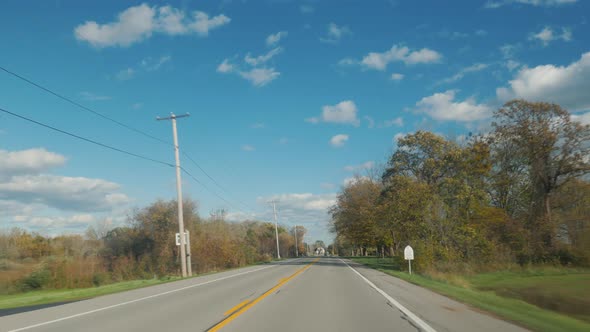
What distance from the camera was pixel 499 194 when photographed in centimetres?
4703

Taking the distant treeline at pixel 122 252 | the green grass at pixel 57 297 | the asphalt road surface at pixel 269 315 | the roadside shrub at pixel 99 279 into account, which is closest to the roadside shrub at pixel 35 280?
the distant treeline at pixel 122 252

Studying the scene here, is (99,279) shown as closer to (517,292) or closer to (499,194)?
(517,292)

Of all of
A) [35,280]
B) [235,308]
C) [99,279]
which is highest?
[235,308]

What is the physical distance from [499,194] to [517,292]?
80.5ft

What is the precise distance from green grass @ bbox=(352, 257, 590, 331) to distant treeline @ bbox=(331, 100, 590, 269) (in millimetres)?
3361

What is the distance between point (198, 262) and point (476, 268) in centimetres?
2748

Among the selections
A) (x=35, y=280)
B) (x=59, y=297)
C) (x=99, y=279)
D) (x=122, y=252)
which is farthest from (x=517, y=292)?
(x=122, y=252)

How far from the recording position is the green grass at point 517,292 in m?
10.4

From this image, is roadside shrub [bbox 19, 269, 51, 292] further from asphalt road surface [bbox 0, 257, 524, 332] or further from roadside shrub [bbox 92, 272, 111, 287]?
asphalt road surface [bbox 0, 257, 524, 332]

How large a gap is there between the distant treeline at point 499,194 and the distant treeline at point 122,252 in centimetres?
1931

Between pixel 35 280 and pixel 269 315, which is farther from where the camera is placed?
pixel 35 280

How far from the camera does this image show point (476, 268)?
123ft

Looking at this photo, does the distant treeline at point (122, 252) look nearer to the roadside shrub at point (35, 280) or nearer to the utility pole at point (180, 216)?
the roadside shrub at point (35, 280)

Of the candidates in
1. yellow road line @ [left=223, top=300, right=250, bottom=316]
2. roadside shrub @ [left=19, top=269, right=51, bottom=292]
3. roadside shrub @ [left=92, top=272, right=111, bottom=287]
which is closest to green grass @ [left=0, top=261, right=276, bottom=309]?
roadside shrub @ [left=19, top=269, right=51, bottom=292]
